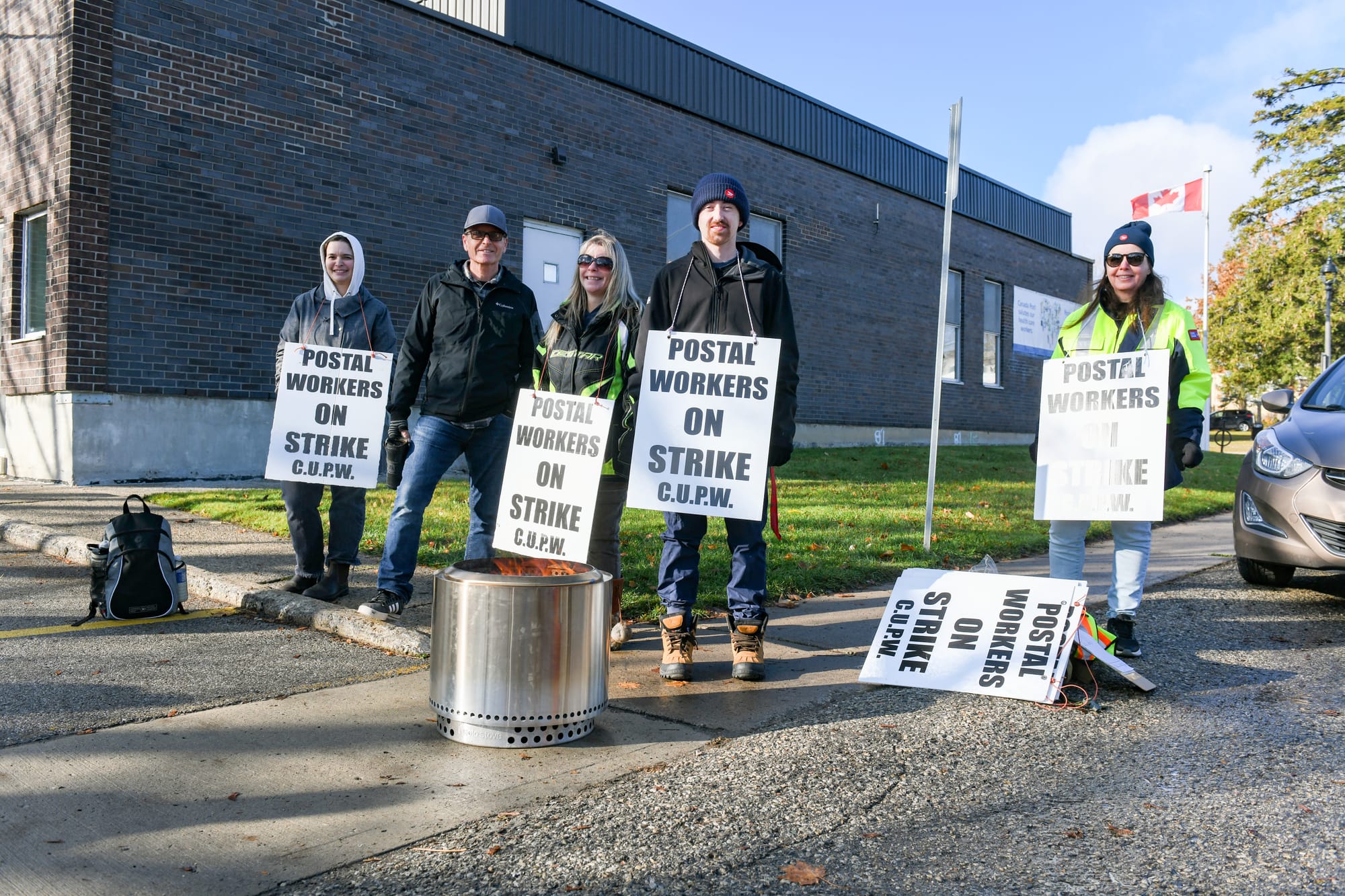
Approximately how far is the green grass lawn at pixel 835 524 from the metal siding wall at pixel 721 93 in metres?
7.55

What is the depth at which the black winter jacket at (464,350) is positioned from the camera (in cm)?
518

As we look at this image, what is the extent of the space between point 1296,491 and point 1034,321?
23.7m

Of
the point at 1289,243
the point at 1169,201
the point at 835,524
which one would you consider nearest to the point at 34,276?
the point at 835,524

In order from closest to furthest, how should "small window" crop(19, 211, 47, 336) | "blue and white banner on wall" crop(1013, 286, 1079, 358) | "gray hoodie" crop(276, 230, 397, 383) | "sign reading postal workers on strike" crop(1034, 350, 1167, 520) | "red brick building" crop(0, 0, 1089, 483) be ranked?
"sign reading postal workers on strike" crop(1034, 350, 1167, 520)
"gray hoodie" crop(276, 230, 397, 383)
"red brick building" crop(0, 0, 1089, 483)
"small window" crop(19, 211, 47, 336)
"blue and white banner on wall" crop(1013, 286, 1079, 358)

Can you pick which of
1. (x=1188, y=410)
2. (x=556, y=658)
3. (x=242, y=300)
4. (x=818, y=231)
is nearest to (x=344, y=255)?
(x=556, y=658)

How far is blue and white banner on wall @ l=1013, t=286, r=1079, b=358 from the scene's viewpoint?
91.0 feet

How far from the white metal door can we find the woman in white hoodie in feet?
30.8

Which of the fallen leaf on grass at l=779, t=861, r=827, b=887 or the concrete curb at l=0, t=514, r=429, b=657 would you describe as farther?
the concrete curb at l=0, t=514, r=429, b=657

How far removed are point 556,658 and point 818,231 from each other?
61.7 feet

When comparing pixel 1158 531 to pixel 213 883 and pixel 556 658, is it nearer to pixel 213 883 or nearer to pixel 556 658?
pixel 556 658

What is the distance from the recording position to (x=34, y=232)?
39.5 feet

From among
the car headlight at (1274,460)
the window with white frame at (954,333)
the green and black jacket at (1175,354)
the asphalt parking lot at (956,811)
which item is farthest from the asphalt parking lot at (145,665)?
the window with white frame at (954,333)

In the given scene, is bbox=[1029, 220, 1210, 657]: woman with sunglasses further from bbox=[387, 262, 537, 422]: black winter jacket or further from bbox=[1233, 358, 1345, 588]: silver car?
bbox=[387, 262, 537, 422]: black winter jacket

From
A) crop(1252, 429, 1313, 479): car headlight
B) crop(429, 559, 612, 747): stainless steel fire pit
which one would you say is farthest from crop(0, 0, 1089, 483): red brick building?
crop(1252, 429, 1313, 479): car headlight
